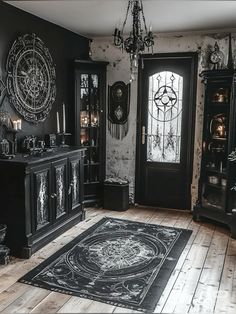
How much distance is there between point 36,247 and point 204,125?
2693 mm

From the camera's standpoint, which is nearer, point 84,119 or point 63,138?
point 63,138

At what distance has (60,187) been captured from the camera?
Result: 4.04m

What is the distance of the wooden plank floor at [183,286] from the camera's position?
2580 millimetres

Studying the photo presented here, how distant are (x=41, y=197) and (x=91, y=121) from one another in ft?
6.42

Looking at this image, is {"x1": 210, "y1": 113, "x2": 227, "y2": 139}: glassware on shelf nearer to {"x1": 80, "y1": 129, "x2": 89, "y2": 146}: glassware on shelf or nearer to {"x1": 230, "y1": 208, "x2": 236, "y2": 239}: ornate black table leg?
{"x1": 230, "y1": 208, "x2": 236, "y2": 239}: ornate black table leg

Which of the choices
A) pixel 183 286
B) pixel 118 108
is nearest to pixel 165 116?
pixel 118 108

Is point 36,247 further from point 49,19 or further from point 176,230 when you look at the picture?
point 49,19

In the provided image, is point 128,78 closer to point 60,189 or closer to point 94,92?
point 94,92

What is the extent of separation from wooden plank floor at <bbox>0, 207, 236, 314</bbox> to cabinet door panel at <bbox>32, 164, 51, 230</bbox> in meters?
0.31

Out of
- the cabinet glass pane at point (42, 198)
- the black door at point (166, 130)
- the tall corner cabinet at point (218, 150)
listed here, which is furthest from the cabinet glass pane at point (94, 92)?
the cabinet glass pane at point (42, 198)

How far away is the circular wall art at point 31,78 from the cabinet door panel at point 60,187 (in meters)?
0.70

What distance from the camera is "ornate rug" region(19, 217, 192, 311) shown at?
2.79 m

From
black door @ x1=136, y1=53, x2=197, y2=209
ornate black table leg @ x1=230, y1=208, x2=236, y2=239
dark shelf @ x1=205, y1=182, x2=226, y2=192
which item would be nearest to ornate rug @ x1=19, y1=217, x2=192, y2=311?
ornate black table leg @ x1=230, y1=208, x2=236, y2=239

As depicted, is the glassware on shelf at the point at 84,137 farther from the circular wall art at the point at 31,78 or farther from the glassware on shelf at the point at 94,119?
the circular wall art at the point at 31,78
